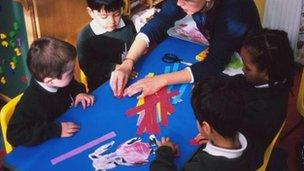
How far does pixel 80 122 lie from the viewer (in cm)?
178

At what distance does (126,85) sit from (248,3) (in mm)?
750

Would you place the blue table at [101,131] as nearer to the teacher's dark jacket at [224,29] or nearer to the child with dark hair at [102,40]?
the teacher's dark jacket at [224,29]

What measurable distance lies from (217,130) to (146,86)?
1.76 ft

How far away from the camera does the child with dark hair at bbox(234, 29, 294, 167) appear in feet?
5.64

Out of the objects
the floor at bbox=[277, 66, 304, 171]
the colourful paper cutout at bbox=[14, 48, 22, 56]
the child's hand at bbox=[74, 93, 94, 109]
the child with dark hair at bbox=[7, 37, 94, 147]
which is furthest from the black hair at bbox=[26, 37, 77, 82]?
the floor at bbox=[277, 66, 304, 171]

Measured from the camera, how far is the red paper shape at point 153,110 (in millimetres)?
1765

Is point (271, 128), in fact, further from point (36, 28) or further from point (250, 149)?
point (36, 28)

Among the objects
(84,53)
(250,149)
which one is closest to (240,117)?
(250,149)

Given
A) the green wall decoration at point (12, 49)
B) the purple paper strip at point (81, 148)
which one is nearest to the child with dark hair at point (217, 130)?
the purple paper strip at point (81, 148)

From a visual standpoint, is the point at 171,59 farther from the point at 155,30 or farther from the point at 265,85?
the point at 265,85

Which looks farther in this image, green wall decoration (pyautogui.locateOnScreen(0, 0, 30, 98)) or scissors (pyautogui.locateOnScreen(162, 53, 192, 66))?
green wall decoration (pyautogui.locateOnScreen(0, 0, 30, 98))

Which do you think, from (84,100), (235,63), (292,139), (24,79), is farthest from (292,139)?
(24,79)

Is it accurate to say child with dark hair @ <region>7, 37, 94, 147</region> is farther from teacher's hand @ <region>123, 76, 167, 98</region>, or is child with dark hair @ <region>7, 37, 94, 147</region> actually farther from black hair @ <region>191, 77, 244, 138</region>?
black hair @ <region>191, 77, 244, 138</region>

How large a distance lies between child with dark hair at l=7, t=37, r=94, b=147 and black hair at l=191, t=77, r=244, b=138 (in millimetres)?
550
